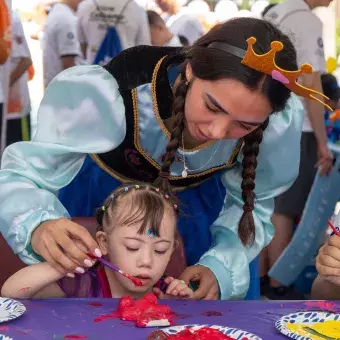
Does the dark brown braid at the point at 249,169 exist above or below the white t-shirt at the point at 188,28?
below

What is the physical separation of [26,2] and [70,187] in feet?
14.2

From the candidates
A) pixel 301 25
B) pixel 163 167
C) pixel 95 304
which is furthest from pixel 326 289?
pixel 301 25

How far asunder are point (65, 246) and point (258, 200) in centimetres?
60

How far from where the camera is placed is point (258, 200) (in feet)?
5.86

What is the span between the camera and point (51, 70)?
13.1 ft

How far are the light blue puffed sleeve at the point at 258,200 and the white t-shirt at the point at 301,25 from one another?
1.24 meters

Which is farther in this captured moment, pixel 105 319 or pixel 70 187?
pixel 70 187

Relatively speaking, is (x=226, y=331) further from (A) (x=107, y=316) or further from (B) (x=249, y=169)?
(B) (x=249, y=169)

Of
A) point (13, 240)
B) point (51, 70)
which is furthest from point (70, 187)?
point (51, 70)

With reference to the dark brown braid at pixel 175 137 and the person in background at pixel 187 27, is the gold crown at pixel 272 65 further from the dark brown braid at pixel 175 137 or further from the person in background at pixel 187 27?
the person in background at pixel 187 27

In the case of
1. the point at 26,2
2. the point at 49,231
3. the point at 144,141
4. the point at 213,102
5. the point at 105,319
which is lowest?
the point at 105,319

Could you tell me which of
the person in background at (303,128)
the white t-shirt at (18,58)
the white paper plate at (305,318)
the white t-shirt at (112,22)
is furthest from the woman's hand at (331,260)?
the white t-shirt at (18,58)

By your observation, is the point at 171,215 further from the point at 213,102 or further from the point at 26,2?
the point at 26,2

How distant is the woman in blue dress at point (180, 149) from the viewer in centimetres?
141
